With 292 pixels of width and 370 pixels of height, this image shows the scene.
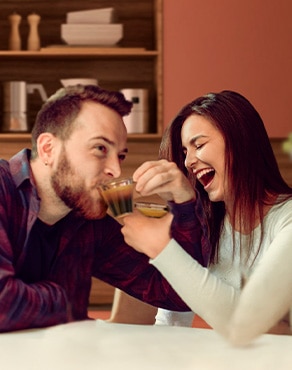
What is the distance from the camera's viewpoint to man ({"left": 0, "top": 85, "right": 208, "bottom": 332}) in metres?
0.67

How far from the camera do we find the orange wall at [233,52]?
8.37ft

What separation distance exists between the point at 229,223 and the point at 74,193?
0.26 m

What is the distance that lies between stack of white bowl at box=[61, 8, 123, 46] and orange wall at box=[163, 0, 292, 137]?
177 millimetres

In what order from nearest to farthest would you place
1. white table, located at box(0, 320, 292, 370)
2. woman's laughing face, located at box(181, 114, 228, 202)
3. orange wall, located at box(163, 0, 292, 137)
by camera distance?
1. white table, located at box(0, 320, 292, 370)
2. woman's laughing face, located at box(181, 114, 228, 202)
3. orange wall, located at box(163, 0, 292, 137)

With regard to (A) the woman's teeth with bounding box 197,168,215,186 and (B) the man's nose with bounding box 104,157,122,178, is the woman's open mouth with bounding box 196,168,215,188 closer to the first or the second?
(A) the woman's teeth with bounding box 197,168,215,186

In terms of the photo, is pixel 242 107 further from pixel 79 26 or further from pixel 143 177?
pixel 79 26

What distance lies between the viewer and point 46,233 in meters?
0.76

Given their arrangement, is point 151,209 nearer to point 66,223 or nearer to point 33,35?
point 66,223

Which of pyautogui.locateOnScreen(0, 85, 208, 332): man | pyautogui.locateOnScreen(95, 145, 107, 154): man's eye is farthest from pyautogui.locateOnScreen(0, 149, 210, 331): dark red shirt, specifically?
pyautogui.locateOnScreen(95, 145, 107, 154): man's eye

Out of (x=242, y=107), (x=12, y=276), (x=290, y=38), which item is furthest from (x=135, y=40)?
(x=12, y=276)

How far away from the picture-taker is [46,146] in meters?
0.69

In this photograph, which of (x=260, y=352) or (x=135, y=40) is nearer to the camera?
(x=260, y=352)

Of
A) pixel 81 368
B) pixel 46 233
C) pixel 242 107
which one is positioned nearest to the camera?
pixel 81 368

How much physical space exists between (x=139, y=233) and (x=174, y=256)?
0.12 ft
